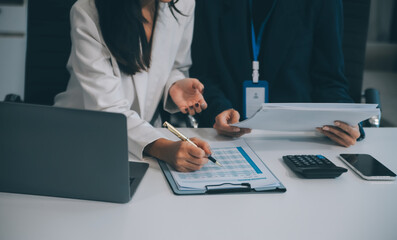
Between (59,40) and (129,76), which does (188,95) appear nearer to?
(129,76)

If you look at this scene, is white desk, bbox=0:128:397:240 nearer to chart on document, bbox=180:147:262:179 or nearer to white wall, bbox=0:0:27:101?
chart on document, bbox=180:147:262:179

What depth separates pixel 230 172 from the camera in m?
0.95

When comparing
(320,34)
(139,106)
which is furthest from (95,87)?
(320,34)

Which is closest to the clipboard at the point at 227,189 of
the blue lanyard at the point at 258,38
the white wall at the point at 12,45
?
the blue lanyard at the point at 258,38

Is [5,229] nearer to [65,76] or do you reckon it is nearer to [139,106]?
[139,106]

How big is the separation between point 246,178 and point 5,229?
488 millimetres

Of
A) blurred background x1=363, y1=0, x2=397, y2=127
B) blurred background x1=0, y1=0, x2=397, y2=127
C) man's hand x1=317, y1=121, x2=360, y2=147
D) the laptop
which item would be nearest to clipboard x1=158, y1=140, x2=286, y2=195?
the laptop

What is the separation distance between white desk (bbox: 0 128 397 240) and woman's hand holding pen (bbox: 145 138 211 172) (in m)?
0.05

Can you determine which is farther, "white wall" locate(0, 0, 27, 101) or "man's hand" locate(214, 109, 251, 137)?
"white wall" locate(0, 0, 27, 101)

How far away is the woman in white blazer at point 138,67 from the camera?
3.48 feet

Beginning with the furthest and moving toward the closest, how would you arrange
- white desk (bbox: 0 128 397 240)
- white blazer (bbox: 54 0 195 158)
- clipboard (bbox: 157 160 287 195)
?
white blazer (bbox: 54 0 195 158) → clipboard (bbox: 157 160 287 195) → white desk (bbox: 0 128 397 240)

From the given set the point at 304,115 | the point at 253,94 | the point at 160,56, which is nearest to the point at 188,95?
the point at 160,56

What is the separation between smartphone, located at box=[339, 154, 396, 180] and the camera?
958mm

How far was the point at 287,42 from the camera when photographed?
5.36 ft
